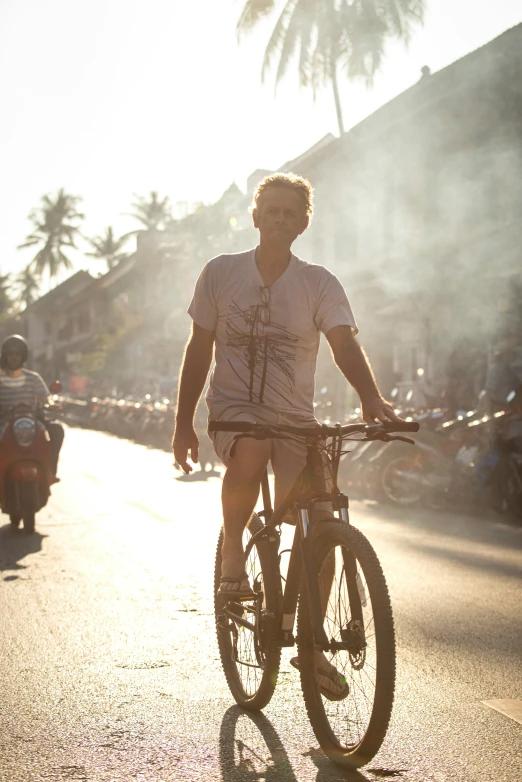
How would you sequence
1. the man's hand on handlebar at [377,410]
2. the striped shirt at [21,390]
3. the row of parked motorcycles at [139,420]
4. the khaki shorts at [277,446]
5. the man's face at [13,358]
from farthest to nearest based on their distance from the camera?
the row of parked motorcycles at [139,420] < the striped shirt at [21,390] < the man's face at [13,358] < the khaki shorts at [277,446] < the man's hand on handlebar at [377,410]

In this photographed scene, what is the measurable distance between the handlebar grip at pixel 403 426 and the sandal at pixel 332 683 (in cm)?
75

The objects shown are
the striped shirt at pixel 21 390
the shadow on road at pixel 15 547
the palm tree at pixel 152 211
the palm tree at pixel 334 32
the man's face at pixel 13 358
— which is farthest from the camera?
the palm tree at pixel 152 211

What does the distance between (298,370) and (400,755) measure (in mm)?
1341

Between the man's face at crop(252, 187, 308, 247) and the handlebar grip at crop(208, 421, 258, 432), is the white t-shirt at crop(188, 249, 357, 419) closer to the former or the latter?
the man's face at crop(252, 187, 308, 247)

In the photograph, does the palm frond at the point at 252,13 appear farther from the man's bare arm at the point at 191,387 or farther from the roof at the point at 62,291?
the roof at the point at 62,291

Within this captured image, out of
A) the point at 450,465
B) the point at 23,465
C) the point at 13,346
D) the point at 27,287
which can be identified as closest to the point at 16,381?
the point at 13,346

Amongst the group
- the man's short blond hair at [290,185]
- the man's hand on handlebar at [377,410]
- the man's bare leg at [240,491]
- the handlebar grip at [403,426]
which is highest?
the man's short blond hair at [290,185]

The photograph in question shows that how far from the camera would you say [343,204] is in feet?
99.5

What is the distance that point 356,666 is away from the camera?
10.5 ft

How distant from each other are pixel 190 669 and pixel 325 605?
4.57 ft

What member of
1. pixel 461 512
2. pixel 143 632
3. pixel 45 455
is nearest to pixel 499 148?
pixel 461 512

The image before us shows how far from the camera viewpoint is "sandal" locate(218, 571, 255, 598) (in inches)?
152

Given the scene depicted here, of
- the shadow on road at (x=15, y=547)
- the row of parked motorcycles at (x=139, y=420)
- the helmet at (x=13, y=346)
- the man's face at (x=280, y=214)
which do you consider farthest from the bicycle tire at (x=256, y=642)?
the row of parked motorcycles at (x=139, y=420)

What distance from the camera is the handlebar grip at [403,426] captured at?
128 inches
